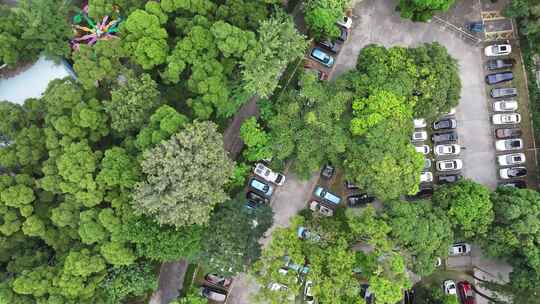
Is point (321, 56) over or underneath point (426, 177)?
over

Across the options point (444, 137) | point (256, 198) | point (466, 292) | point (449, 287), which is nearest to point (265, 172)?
point (256, 198)

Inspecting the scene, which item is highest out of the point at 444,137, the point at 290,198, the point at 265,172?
the point at 444,137

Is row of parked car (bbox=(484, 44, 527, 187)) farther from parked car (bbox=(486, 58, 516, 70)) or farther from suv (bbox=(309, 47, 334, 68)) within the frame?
suv (bbox=(309, 47, 334, 68))

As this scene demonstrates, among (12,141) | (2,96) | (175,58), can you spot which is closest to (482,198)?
(175,58)

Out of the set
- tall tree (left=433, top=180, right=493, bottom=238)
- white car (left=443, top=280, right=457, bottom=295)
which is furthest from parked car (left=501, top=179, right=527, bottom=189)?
white car (left=443, top=280, right=457, bottom=295)

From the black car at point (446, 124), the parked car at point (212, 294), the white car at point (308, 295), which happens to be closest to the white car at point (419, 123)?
the black car at point (446, 124)

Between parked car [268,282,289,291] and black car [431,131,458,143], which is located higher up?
black car [431,131,458,143]

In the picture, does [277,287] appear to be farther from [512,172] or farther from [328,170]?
[512,172]

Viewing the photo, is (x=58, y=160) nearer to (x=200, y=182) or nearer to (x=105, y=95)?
(x=105, y=95)
